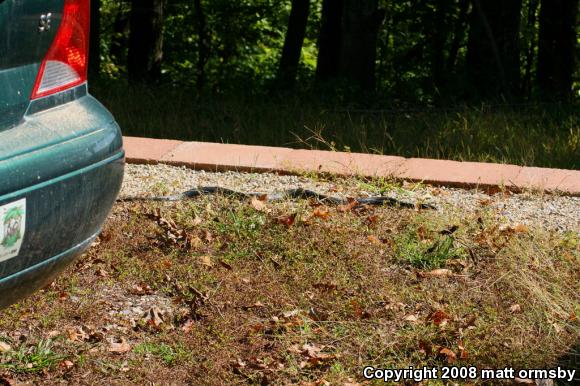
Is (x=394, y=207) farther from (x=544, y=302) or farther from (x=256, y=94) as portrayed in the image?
(x=256, y=94)

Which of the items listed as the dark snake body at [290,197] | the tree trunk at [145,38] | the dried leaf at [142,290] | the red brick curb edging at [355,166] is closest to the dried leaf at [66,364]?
the dried leaf at [142,290]

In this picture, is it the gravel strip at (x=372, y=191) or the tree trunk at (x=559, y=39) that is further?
the tree trunk at (x=559, y=39)

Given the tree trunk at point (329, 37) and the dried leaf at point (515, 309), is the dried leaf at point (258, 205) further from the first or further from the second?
the tree trunk at point (329, 37)

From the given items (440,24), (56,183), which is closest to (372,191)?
(56,183)

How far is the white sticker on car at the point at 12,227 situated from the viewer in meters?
2.65

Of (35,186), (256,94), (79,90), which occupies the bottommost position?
(256,94)

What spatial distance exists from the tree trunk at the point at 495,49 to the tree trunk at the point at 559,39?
7.23 feet

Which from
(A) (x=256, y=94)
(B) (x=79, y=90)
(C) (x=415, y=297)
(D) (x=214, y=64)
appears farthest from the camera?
(D) (x=214, y=64)


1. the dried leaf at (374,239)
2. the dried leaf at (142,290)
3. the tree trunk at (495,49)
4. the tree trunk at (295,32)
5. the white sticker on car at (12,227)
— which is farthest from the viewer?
the tree trunk at (295,32)

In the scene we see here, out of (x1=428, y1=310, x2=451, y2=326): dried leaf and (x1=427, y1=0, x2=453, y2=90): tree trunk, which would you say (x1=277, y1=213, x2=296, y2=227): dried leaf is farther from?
(x1=427, y1=0, x2=453, y2=90): tree trunk

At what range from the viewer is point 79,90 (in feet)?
10.6

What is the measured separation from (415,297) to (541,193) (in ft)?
5.90

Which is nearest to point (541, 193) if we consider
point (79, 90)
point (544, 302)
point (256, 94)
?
point (544, 302)

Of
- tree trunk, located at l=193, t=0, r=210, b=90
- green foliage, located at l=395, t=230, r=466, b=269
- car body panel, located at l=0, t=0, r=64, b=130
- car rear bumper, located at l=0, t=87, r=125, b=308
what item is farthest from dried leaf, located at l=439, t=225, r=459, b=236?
tree trunk, located at l=193, t=0, r=210, b=90
